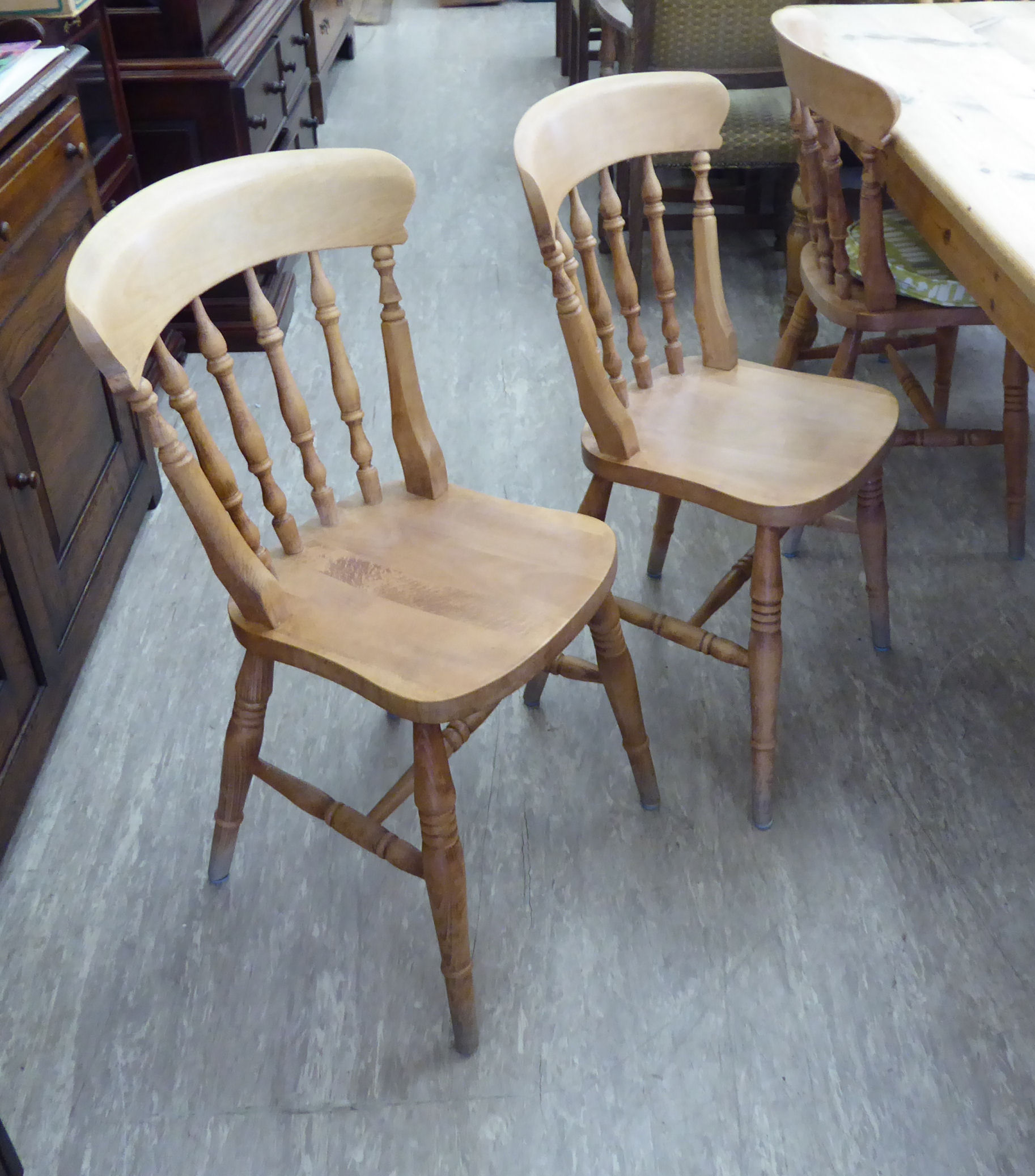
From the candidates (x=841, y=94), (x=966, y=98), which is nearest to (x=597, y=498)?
(x=841, y=94)

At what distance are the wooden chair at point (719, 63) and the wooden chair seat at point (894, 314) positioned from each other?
83 centimetres

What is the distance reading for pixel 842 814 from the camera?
1.62m

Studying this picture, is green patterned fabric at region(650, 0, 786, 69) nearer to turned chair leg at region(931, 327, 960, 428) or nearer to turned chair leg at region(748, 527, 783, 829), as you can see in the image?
turned chair leg at region(931, 327, 960, 428)

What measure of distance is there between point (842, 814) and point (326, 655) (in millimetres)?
833

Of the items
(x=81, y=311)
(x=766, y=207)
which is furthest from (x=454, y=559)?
(x=766, y=207)

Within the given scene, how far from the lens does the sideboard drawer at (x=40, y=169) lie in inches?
60.4

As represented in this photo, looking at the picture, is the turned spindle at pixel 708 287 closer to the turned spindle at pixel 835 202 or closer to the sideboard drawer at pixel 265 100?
the turned spindle at pixel 835 202

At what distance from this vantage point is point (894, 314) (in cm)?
176

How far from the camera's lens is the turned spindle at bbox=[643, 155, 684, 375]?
62.7 inches

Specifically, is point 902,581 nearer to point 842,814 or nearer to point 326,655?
point 842,814

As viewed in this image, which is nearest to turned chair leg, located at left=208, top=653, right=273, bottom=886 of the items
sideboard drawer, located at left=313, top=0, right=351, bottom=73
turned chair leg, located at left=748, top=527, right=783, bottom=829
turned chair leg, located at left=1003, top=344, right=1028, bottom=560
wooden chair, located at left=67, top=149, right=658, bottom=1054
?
wooden chair, located at left=67, top=149, right=658, bottom=1054

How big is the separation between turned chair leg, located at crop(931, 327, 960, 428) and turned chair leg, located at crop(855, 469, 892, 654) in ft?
1.61

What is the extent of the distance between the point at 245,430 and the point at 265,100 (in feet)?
6.28

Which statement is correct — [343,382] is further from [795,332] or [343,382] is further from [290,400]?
[795,332]
